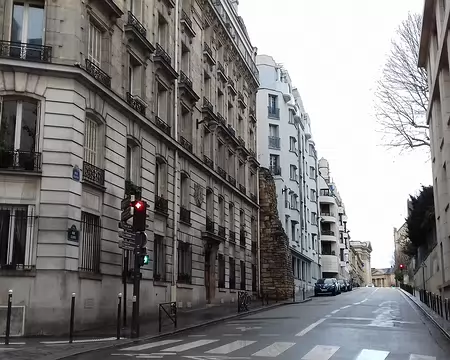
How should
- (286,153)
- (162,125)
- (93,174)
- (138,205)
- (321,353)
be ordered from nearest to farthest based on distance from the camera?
1. (321,353)
2. (138,205)
3. (93,174)
4. (162,125)
5. (286,153)

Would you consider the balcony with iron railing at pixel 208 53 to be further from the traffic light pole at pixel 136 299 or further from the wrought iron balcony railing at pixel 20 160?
the traffic light pole at pixel 136 299

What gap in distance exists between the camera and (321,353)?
11.4 meters

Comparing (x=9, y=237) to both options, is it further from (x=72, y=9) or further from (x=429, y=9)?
(x=429, y=9)

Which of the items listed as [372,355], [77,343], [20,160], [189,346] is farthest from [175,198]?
[372,355]

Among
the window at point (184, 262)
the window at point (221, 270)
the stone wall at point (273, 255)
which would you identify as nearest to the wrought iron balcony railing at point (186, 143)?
the window at point (184, 262)

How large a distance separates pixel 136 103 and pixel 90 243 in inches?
244

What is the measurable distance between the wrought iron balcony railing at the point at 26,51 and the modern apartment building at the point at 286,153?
1388 inches

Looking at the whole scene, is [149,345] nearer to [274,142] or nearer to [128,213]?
[128,213]

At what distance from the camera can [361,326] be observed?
1742 cm

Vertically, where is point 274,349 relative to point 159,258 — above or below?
below

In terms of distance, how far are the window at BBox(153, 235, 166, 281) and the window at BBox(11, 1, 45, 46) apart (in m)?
9.30

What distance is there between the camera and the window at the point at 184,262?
83.3 feet

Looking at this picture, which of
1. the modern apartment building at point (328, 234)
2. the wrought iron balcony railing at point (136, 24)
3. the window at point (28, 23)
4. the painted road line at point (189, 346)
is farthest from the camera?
the modern apartment building at point (328, 234)

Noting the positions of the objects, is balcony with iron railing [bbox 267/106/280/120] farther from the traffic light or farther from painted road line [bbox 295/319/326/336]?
the traffic light
